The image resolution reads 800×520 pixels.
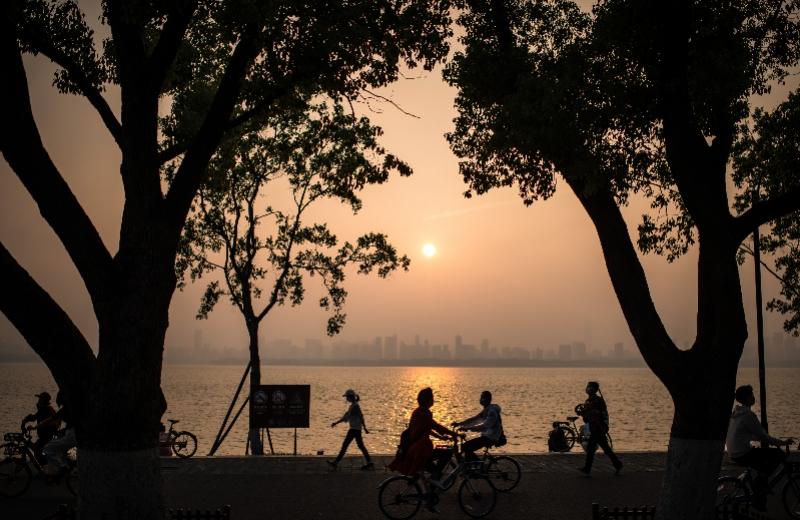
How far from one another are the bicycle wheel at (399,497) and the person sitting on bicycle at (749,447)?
494cm

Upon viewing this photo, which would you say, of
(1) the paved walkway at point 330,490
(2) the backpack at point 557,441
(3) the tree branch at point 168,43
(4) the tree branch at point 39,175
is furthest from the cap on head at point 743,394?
(2) the backpack at point 557,441

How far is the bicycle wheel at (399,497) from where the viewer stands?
12258mm

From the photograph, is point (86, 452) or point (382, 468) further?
point (382, 468)

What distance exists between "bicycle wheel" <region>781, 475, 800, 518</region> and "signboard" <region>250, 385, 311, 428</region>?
14345 millimetres

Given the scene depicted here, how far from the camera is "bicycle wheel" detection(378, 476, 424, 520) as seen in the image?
12.3 meters

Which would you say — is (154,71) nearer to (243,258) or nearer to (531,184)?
(531,184)

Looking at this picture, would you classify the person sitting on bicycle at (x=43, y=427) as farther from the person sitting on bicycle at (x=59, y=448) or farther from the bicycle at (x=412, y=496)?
the bicycle at (x=412, y=496)

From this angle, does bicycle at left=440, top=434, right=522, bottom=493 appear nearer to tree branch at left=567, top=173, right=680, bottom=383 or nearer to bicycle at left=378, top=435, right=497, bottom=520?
bicycle at left=378, top=435, right=497, bottom=520

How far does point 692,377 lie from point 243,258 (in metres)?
22.1

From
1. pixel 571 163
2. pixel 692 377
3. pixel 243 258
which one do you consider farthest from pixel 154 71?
pixel 243 258

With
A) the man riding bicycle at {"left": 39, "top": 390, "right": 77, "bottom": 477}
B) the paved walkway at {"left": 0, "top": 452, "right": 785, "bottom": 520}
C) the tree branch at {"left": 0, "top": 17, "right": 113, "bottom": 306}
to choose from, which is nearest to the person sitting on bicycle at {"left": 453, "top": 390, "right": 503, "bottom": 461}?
the paved walkway at {"left": 0, "top": 452, "right": 785, "bottom": 520}

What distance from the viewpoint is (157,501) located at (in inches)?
340

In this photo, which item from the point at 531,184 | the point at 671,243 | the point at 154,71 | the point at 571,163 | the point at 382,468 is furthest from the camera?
the point at 382,468

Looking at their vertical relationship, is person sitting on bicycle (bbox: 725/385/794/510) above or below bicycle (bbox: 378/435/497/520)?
above
